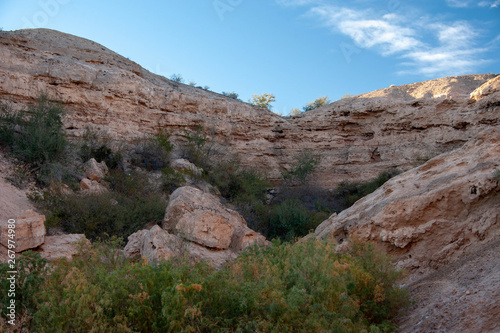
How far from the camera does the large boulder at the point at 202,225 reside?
26.1 feet

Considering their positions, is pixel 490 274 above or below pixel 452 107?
below

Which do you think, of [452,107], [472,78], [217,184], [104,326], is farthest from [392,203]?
[472,78]

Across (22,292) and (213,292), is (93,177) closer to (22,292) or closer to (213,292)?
(22,292)

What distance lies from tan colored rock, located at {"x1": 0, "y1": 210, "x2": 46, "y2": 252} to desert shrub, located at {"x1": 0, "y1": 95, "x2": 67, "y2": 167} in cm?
598

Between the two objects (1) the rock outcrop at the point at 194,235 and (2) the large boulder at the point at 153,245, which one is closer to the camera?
(2) the large boulder at the point at 153,245

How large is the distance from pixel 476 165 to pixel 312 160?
13.2 metres

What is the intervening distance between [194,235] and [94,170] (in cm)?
726

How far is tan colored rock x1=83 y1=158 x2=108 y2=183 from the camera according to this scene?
13395 millimetres

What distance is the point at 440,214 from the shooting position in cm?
706

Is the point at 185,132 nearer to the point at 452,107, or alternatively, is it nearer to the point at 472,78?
the point at 452,107

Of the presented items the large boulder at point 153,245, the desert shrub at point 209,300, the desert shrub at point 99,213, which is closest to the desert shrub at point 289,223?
the desert shrub at point 99,213

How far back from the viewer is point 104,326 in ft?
12.4

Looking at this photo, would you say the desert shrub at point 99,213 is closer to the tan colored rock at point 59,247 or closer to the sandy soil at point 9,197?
the sandy soil at point 9,197

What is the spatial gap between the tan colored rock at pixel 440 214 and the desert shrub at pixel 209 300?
197 cm
